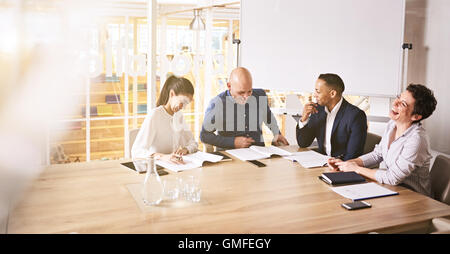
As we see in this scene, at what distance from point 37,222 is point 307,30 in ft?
9.24

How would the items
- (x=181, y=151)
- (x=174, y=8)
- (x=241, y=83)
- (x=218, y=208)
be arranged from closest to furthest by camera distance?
1. (x=218, y=208)
2. (x=181, y=151)
3. (x=241, y=83)
4. (x=174, y=8)

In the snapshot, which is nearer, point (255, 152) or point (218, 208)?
point (218, 208)

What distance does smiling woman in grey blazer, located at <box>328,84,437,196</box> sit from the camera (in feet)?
7.08

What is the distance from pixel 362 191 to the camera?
206 cm

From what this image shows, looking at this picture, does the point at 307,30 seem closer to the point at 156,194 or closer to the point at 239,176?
the point at 239,176

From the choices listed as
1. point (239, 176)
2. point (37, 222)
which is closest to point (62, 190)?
point (37, 222)

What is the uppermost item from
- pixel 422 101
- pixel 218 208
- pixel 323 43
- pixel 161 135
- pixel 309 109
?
pixel 323 43

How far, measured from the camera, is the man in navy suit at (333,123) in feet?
9.21

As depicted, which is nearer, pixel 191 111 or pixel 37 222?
pixel 37 222

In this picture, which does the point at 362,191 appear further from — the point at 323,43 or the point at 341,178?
the point at 323,43

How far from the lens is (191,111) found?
470 cm

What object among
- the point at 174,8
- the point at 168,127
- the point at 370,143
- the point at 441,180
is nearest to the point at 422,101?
the point at 441,180

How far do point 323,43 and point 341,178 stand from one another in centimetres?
177

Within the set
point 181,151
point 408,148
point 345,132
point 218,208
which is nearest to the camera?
point 218,208
